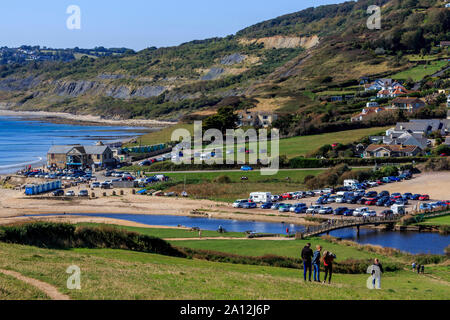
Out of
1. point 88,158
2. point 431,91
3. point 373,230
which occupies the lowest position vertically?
point 373,230

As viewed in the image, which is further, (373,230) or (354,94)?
(354,94)

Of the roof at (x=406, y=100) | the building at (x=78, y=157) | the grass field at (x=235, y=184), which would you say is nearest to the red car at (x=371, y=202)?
the grass field at (x=235, y=184)

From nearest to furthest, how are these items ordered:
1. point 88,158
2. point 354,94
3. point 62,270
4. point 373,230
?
point 62,270 → point 373,230 → point 88,158 → point 354,94

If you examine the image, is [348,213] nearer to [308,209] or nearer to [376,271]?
[308,209]

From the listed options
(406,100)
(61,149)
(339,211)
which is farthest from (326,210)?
(406,100)

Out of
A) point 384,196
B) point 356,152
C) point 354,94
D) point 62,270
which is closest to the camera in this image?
point 62,270
